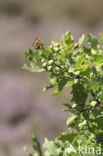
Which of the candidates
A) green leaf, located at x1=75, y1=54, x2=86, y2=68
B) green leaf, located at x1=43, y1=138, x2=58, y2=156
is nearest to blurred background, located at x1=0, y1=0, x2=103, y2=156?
green leaf, located at x1=43, y1=138, x2=58, y2=156

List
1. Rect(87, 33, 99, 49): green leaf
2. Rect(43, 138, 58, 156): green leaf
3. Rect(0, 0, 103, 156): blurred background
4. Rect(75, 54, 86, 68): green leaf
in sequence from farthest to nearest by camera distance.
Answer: Rect(0, 0, 103, 156): blurred background, Rect(43, 138, 58, 156): green leaf, Rect(87, 33, 99, 49): green leaf, Rect(75, 54, 86, 68): green leaf

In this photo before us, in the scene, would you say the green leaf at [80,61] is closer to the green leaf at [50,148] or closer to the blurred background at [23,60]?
the green leaf at [50,148]

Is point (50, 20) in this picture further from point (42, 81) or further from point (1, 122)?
point (1, 122)

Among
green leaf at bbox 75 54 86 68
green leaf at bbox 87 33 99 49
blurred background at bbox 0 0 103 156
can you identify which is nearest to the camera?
green leaf at bbox 75 54 86 68

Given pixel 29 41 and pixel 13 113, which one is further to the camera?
pixel 29 41

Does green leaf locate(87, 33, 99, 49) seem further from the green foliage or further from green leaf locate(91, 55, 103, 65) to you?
green leaf locate(91, 55, 103, 65)

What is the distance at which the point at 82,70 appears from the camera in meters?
1.74

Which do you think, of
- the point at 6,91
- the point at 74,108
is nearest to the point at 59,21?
the point at 6,91

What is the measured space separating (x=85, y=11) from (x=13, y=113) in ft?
16.3

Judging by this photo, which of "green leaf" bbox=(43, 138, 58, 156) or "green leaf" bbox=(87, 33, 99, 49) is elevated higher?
"green leaf" bbox=(87, 33, 99, 49)

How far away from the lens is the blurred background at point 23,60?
9.89m

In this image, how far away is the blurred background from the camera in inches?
389

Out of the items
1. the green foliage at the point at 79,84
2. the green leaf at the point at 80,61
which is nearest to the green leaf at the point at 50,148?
the green foliage at the point at 79,84

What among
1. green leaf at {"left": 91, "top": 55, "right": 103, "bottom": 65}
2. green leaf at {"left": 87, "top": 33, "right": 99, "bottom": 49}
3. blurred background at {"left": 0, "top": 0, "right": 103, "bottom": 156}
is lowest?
green leaf at {"left": 91, "top": 55, "right": 103, "bottom": 65}
